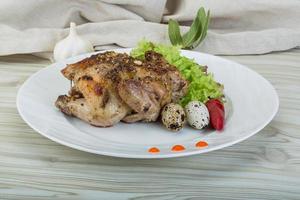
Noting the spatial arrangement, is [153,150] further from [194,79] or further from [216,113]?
[194,79]

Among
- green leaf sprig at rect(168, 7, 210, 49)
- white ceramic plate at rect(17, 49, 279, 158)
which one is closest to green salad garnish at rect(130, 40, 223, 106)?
white ceramic plate at rect(17, 49, 279, 158)

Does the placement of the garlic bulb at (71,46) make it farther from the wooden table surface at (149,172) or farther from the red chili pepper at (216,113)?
the red chili pepper at (216,113)

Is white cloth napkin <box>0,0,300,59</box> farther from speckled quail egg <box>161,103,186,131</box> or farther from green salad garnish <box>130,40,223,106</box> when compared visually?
speckled quail egg <box>161,103,186,131</box>

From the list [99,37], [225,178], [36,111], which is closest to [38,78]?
[36,111]

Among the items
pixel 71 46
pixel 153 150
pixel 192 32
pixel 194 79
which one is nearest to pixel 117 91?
pixel 153 150

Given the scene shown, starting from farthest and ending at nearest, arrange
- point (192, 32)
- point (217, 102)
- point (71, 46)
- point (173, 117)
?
1. point (192, 32)
2. point (71, 46)
3. point (217, 102)
4. point (173, 117)
